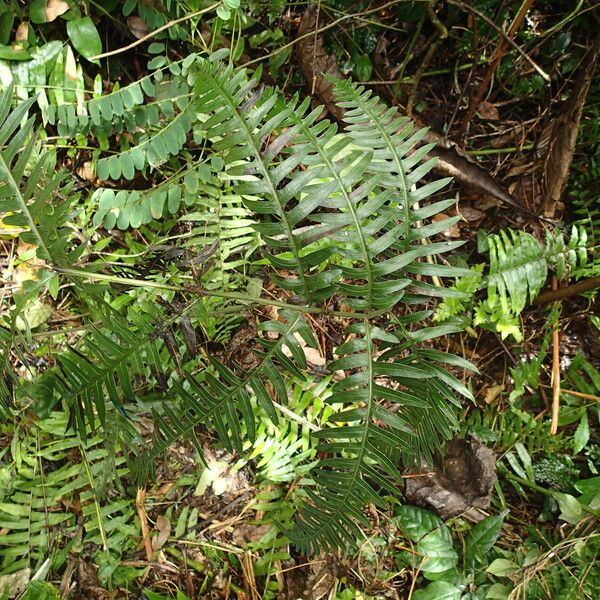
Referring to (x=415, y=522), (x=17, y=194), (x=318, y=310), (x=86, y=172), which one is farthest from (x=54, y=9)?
(x=415, y=522)

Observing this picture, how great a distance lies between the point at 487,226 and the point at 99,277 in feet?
5.74

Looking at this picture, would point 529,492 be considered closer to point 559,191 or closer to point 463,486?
point 463,486

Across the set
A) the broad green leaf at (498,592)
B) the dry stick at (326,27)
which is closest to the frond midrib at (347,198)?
the dry stick at (326,27)

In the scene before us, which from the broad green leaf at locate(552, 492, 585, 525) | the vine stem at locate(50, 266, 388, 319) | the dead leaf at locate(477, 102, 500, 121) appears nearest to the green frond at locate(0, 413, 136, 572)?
the vine stem at locate(50, 266, 388, 319)

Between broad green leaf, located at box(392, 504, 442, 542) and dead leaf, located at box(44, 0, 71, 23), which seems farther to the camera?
broad green leaf, located at box(392, 504, 442, 542)

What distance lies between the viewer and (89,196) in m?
2.13

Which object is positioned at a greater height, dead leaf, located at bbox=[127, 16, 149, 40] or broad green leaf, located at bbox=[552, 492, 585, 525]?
dead leaf, located at bbox=[127, 16, 149, 40]

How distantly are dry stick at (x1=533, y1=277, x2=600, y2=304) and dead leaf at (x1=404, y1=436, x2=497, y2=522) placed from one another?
2.16ft

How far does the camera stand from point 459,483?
7.40 ft

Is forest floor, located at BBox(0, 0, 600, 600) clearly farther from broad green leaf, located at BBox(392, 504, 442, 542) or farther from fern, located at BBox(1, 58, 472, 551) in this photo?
fern, located at BBox(1, 58, 472, 551)

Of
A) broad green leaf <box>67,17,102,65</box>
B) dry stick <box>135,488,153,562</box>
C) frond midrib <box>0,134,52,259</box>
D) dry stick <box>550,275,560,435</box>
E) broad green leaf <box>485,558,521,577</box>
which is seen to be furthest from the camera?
dry stick <box>550,275,560,435</box>

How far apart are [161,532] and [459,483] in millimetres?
1227

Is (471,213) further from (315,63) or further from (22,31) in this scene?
(22,31)

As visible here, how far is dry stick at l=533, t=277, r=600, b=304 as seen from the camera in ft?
6.58
